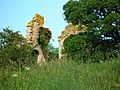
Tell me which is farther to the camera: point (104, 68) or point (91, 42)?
point (91, 42)

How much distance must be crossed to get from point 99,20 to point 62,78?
60.8ft

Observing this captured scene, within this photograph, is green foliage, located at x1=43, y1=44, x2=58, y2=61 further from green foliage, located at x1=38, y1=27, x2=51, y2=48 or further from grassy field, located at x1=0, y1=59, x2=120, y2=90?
grassy field, located at x1=0, y1=59, x2=120, y2=90

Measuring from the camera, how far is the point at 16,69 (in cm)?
889

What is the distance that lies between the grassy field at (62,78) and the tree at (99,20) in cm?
1558

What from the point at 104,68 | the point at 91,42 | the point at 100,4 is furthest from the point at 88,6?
the point at 104,68

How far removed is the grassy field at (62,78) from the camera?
722cm

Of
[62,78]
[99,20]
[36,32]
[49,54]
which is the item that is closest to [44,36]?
[36,32]

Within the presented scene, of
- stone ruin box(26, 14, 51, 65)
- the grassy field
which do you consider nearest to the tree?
A: stone ruin box(26, 14, 51, 65)

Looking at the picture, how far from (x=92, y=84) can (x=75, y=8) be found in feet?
66.3

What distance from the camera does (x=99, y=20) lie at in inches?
1014

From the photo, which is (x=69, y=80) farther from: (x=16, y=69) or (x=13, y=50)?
(x=13, y=50)

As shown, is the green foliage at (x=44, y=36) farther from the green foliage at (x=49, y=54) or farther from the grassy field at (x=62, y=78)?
→ the grassy field at (x=62, y=78)

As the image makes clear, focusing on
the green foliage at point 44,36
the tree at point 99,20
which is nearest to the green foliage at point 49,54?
the green foliage at point 44,36

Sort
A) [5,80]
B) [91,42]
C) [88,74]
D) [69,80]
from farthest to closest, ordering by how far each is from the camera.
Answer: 1. [91,42]
2. [88,74]
3. [5,80]
4. [69,80]
